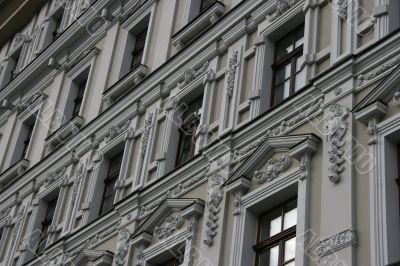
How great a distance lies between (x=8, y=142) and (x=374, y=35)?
51.7ft

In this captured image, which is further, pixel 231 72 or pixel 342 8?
pixel 231 72

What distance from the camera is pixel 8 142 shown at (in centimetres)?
2734

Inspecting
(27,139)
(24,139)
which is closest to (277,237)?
(27,139)

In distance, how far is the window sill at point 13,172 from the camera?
2464 centimetres

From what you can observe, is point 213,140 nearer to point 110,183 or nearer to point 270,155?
point 270,155

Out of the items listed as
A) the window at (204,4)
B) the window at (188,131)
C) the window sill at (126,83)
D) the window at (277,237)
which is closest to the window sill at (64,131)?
the window sill at (126,83)

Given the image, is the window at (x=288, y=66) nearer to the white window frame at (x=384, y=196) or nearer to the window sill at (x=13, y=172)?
Answer: the white window frame at (x=384, y=196)

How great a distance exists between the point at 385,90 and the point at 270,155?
259 cm

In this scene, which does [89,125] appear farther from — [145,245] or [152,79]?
[145,245]

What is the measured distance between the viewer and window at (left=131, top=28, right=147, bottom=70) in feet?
74.7

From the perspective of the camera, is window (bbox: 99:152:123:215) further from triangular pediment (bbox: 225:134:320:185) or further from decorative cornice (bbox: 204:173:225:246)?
triangular pediment (bbox: 225:134:320:185)

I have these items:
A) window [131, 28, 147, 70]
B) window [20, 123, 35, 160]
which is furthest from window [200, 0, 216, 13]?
window [20, 123, 35, 160]

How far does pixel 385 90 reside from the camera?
13.4 meters

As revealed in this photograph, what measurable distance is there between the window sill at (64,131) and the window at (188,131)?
4624 millimetres
